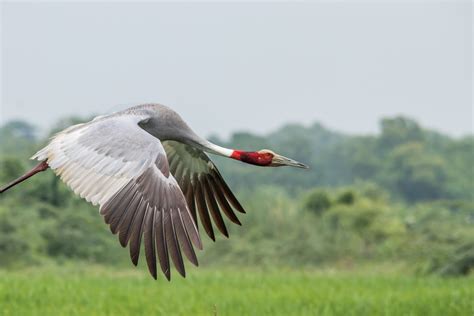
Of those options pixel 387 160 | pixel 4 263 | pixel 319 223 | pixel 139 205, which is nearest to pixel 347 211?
pixel 319 223

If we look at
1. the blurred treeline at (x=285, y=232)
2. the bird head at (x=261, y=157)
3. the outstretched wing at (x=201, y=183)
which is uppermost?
the bird head at (x=261, y=157)

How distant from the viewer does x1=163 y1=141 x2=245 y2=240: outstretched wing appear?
7.41m

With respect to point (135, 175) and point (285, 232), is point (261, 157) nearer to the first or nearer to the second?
point (135, 175)

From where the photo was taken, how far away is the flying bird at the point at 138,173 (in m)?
5.74

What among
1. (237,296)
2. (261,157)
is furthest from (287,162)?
(237,296)

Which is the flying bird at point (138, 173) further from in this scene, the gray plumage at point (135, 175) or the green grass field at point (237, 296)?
the green grass field at point (237, 296)

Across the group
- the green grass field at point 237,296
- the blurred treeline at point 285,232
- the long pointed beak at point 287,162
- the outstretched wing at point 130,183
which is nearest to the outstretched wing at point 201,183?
the long pointed beak at point 287,162

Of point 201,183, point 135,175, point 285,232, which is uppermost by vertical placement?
point 135,175

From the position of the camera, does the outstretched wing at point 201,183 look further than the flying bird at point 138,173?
Yes

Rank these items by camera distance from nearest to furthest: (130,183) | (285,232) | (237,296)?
(130,183) → (237,296) → (285,232)

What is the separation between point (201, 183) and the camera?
7.54 meters

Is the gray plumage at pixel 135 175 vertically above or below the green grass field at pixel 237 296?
above

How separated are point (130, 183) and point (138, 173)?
3.4 inches

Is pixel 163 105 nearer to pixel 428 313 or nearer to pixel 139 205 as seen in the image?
pixel 139 205
